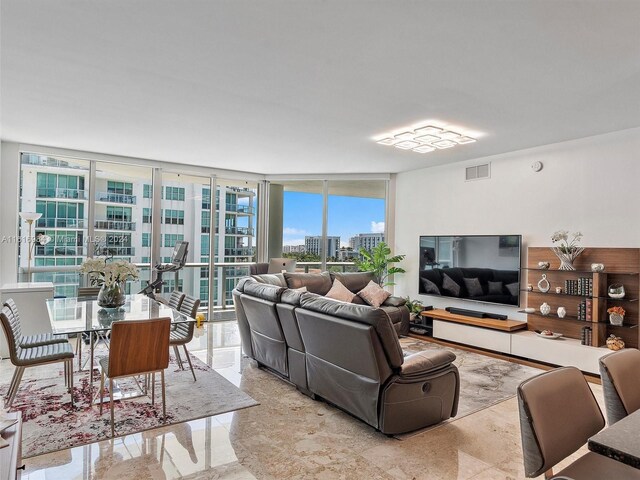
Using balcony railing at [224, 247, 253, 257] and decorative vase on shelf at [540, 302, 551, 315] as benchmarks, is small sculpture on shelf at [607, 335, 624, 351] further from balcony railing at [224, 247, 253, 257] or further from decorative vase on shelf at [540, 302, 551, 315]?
balcony railing at [224, 247, 253, 257]

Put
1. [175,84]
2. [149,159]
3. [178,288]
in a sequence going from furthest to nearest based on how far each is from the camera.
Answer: [178,288] < [149,159] < [175,84]

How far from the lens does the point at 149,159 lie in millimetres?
6461

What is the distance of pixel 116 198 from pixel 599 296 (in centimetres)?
669

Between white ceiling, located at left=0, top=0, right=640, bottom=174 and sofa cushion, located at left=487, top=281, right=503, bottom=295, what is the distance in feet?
6.21

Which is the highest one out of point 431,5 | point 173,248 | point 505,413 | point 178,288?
point 431,5

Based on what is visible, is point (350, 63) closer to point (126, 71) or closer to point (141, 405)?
point (126, 71)

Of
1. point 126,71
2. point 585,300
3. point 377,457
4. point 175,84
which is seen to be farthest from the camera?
point 585,300

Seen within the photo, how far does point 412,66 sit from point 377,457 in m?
2.71

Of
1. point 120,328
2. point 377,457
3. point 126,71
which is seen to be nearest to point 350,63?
point 126,71

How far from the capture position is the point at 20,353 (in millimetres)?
3266

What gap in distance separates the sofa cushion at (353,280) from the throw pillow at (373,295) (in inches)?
6.5

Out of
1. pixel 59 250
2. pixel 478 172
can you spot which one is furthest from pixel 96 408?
pixel 478 172

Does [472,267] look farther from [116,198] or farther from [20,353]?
[116,198]

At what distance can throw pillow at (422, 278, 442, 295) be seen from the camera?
6373 mm
